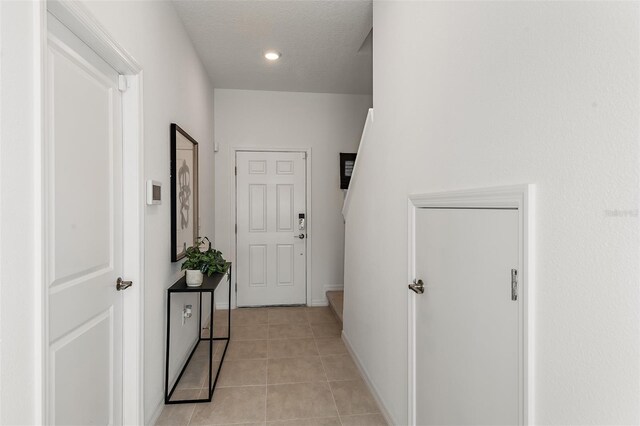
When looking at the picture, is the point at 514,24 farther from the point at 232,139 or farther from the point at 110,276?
the point at 232,139

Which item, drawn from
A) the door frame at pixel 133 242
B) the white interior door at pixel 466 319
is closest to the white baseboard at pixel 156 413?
the door frame at pixel 133 242

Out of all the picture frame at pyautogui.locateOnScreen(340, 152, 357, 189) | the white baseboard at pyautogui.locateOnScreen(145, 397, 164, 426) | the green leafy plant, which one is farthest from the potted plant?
the picture frame at pyautogui.locateOnScreen(340, 152, 357, 189)

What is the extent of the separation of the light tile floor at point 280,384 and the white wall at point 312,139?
3.45 ft

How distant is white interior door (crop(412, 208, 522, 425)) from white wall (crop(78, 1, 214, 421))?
4.85 feet

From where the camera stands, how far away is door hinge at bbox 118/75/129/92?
1.72m

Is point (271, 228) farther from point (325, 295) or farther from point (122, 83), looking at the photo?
point (122, 83)

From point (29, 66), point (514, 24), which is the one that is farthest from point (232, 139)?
point (514, 24)

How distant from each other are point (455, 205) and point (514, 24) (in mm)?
589

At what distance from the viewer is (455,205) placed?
1259 millimetres

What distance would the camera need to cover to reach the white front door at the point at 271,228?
13.9 feet

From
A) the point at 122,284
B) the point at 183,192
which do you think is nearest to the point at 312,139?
the point at 183,192

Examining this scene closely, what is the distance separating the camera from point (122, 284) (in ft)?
5.63

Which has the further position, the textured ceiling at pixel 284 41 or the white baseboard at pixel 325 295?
the white baseboard at pixel 325 295

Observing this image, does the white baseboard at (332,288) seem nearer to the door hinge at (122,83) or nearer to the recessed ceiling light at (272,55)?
the recessed ceiling light at (272,55)
